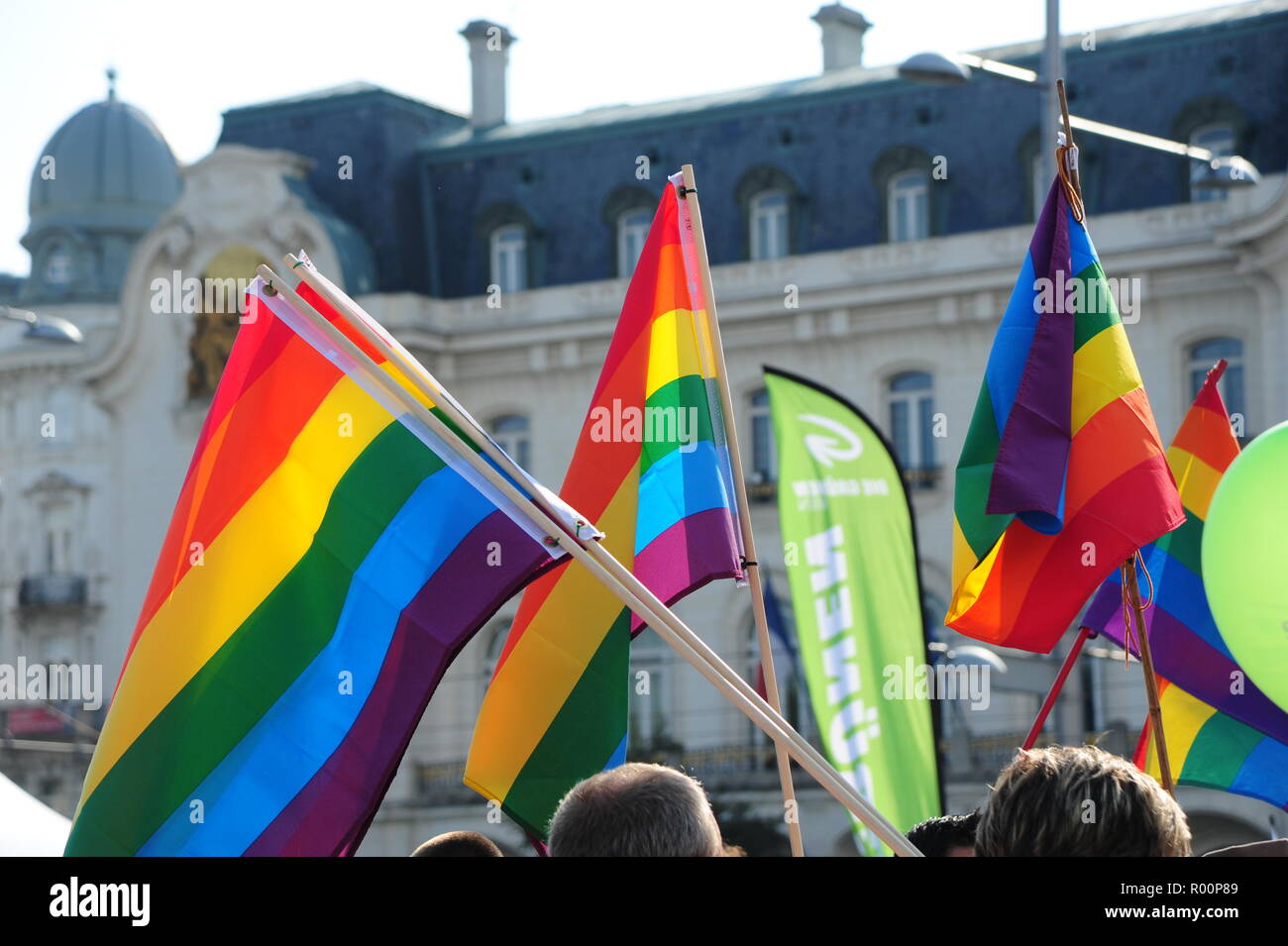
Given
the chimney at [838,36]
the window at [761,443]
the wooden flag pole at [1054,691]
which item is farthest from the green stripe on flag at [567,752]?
the chimney at [838,36]

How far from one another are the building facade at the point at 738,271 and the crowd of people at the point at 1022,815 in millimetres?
24542

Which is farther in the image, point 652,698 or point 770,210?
point 770,210

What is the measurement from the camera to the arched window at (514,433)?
36.7 metres

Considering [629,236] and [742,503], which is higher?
[629,236]

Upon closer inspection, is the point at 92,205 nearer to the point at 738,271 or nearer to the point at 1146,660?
the point at 738,271

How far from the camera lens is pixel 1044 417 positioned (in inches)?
255

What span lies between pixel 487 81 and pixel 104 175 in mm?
18807

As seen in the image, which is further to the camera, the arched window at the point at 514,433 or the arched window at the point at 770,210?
the arched window at the point at 514,433

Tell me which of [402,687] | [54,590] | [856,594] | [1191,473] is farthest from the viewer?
[54,590]

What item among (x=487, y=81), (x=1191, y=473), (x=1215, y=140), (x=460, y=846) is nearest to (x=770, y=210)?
(x=487, y=81)

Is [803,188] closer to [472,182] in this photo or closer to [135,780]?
[472,182]

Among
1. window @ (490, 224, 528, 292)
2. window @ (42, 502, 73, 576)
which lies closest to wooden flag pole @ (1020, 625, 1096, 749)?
window @ (490, 224, 528, 292)

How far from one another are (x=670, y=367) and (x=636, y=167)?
2909 cm

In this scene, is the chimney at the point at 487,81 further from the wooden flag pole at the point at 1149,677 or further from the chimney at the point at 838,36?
the wooden flag pole at the point at 1149,677
